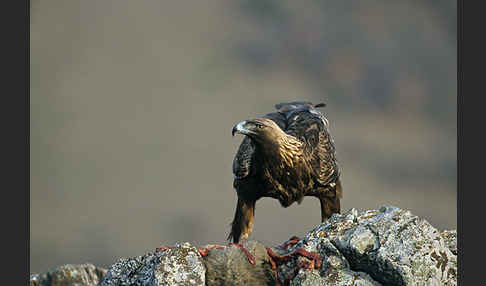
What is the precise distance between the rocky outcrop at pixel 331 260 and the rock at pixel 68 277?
182 cm

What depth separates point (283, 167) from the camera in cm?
Answer: 598

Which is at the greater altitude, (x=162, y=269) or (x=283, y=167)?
(x=283, y=167)

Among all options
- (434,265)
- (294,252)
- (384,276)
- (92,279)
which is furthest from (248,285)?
(92,279)

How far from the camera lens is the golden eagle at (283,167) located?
19.2 feet

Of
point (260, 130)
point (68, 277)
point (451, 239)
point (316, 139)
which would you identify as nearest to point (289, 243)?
point (260, 130)

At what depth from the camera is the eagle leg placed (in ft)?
20.5

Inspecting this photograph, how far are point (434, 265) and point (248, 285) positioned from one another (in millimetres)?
1338

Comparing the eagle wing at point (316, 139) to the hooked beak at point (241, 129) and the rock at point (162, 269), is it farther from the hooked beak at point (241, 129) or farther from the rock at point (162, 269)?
the rock at point (162, 269)

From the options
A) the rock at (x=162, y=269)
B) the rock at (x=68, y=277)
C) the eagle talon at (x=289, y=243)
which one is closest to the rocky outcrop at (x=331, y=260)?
the rock at (x=162, y=269)

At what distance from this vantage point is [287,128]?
6789 mm

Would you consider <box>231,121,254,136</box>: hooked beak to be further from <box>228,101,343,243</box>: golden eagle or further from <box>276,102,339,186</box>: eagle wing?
<box>276,102,339,186</box>: eagle wing

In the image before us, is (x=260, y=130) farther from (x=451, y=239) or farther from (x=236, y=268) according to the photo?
(x=451, y=239)

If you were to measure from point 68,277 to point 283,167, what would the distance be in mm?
2540
